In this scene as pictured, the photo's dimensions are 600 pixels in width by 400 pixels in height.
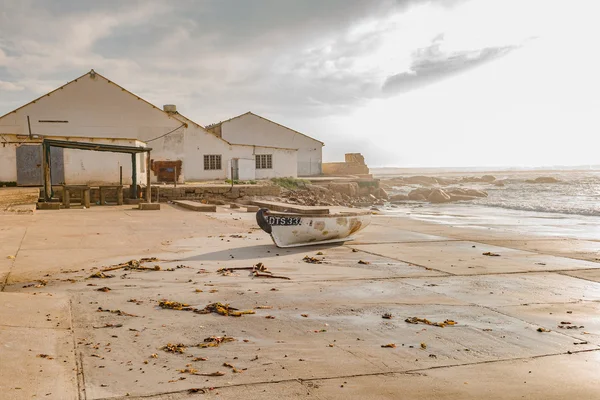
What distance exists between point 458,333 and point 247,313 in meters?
2.33

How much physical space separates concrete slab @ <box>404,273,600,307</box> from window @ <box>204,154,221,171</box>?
1222 inches

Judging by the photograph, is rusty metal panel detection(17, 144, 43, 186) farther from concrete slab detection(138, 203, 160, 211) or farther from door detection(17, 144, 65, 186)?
concrete slab detection(138, 203, 160, 211)

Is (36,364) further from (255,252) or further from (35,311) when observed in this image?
(255,252)

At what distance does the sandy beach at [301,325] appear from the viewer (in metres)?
4.24

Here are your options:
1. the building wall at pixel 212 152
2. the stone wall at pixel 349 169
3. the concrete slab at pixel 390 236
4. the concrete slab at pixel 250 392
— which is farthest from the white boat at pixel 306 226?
the stone wall at pixel 349 169

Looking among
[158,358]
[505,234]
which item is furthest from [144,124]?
[158,358]

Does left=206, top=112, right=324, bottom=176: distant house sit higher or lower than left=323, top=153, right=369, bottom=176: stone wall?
higher

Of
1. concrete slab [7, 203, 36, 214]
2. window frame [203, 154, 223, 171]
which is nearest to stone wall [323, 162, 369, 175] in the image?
window frame [203, 154, 223, 171]

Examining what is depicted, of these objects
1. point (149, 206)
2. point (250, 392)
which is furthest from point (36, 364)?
point (149, 206)

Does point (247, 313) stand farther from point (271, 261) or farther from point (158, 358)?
point (271, 261)

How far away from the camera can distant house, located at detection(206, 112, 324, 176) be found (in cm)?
4979

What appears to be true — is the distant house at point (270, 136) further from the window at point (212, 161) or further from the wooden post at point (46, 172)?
the wooden post at point (46, 172)

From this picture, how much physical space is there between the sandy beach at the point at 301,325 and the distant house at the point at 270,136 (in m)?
38.9

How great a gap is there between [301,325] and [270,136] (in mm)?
46341
